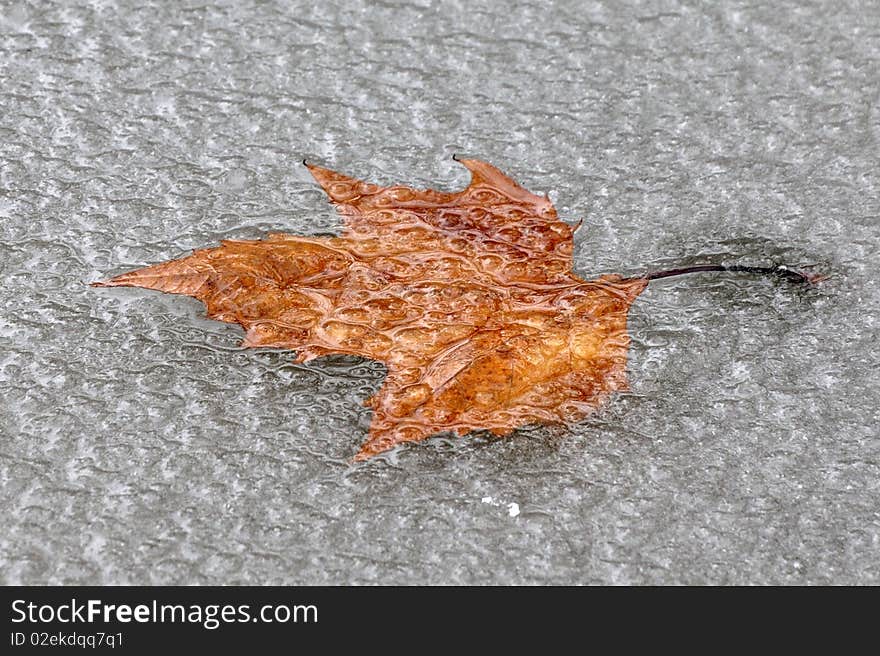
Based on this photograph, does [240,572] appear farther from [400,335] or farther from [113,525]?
[400,335]

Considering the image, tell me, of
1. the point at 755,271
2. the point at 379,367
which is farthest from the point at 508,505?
the point at 755,271

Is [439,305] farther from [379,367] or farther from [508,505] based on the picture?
[508,505]

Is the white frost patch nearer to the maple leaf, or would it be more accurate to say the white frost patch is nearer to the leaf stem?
the maple leaf

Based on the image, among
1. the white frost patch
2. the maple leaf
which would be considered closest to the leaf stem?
the maple leaf

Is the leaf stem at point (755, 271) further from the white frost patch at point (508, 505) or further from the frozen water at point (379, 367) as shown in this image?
the white frost patch at point (508, 505)

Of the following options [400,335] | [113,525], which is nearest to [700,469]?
[400,335]
